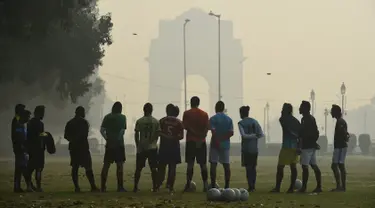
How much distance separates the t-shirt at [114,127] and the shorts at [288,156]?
12.8 ft

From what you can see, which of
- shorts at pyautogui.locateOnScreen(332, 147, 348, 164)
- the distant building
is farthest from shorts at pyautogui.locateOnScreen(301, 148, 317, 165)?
the distant building

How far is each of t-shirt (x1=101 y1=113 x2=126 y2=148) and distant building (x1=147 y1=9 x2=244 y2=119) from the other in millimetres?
135020

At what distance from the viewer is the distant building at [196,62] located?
159125mm

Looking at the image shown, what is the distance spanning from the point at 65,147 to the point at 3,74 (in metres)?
41.6

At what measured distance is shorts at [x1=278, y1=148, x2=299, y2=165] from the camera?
69.2 ft

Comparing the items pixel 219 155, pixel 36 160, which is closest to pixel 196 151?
pixel 219 155

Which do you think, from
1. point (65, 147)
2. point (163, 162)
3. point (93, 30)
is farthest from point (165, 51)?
point (163, 162)

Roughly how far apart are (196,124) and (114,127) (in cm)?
198

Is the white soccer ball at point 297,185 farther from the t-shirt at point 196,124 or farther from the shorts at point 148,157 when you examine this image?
the shorts at point 148,157

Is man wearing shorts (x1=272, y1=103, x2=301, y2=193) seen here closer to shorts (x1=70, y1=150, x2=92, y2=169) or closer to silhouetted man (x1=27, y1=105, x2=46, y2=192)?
shorts (x1=70, y1=150, x2=92, y2=169)

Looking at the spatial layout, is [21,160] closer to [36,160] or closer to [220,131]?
[36,160]

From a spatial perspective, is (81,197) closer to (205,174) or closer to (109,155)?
(109,155)

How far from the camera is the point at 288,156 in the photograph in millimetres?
21125

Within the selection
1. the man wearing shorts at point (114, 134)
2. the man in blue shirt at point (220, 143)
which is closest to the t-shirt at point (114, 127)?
the man wearing shorts at point (114, 134)
